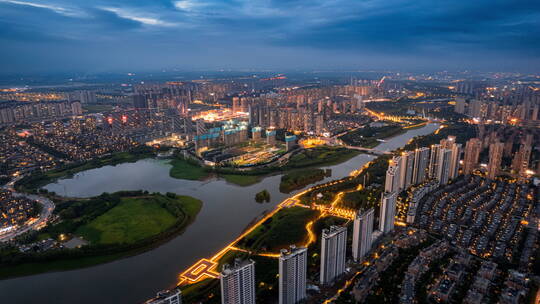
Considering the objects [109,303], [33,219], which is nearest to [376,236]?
[109,303]

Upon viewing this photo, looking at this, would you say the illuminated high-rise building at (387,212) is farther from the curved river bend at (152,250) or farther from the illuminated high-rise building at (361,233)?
the curved river bend at (152,250)

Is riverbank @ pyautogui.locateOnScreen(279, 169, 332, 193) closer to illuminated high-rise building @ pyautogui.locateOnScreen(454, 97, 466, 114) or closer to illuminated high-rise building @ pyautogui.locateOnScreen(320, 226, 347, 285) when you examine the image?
illuminated high-rise building @ pyautogui.locateOnScreen(320, 226, 347, 285)

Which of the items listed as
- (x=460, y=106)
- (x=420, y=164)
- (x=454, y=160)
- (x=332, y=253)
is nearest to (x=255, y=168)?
(x=420, y=164)

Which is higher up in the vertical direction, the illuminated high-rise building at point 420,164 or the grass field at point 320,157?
the illuminated high-rise building at point 420,164

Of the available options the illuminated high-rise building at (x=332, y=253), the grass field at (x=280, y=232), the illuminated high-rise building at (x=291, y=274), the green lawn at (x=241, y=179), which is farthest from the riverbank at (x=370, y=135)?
the illuminated high-rise building at (x=291, y=274)

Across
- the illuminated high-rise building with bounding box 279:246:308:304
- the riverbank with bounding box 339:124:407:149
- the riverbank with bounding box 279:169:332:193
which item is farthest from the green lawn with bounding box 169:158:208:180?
the riverbank with bounding box 339:124:407:149
